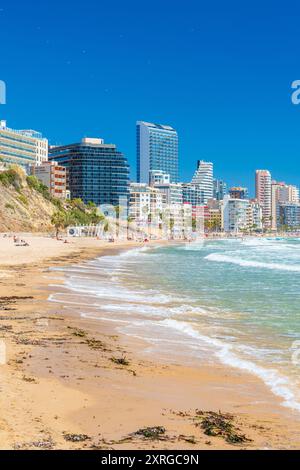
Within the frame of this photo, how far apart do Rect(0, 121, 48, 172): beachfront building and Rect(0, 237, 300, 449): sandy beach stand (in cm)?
12510

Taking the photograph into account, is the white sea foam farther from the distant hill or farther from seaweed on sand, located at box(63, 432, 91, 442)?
the distant hill

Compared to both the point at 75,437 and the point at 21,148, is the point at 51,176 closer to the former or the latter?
the point at 21,148

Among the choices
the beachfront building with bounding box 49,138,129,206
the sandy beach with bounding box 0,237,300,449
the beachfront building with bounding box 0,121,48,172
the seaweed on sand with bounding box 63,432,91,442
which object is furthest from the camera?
the beachfront building with bounding box 49,138,129,206

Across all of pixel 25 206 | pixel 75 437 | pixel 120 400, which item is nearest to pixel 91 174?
pixel 25 206

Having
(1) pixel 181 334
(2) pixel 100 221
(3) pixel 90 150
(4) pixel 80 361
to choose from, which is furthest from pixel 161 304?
(3) pixel 90 150

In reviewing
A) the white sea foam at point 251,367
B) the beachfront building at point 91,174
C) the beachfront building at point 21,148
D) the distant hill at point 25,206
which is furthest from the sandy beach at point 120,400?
the beachfront building at point 91,174

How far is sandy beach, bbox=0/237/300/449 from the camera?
6438 millimetres

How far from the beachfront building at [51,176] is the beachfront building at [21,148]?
14.4 feet

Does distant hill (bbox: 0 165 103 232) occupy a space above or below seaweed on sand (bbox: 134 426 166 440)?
above

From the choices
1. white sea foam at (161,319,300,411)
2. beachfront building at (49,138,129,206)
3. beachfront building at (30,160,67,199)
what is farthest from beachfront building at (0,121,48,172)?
white sea foam at (161,319,300,411)

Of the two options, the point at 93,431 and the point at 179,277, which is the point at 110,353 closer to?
the point at 93,431

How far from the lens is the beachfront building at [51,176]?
140625 millimetres

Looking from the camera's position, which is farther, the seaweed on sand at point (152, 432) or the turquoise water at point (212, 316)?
the turquoise water at point (212, 316)

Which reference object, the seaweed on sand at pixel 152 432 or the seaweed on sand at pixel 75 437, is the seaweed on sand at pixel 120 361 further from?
the seaweed on sand at pixel 75 437
